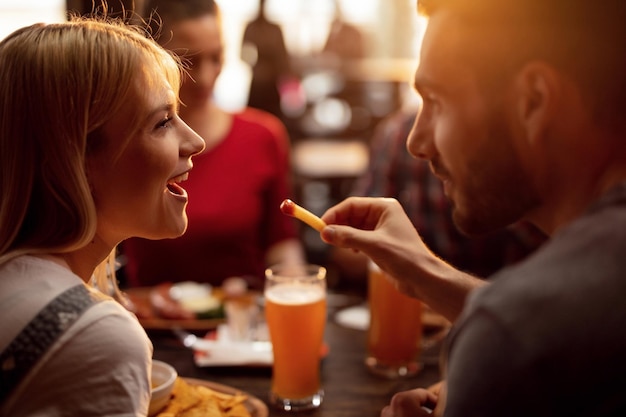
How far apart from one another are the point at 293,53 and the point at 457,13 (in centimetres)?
498

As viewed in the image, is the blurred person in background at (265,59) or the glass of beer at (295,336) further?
the blurred person in background at (265,59)

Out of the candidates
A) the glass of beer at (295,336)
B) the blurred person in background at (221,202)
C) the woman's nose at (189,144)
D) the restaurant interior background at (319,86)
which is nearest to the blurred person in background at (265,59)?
the restaurant interior background at (319,86)

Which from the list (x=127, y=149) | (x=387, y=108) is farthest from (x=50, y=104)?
(x=387, y=108)

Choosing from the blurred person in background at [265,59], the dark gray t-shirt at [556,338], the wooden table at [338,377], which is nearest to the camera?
the dark gray t-shirt at [556,338]

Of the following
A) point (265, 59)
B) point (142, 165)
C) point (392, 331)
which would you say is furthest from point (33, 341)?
point (265, 59)

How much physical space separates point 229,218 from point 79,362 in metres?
1.58

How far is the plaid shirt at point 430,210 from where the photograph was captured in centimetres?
241

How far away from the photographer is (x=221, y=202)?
248 centimetres

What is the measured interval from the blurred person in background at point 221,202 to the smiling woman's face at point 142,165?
108 centimetres

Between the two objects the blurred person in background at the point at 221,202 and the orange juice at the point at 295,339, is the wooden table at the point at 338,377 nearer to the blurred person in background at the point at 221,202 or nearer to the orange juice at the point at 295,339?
the orange juice at the point at 295,339

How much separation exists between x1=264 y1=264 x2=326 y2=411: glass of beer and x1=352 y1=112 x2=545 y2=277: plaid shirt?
1.16 meters

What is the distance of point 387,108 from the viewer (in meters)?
5.48

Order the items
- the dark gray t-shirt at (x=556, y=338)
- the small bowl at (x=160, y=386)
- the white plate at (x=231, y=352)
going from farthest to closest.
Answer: the white plate at (x=231, y=352) < the small bowl at (x=160, y=386) < the dark gray t-shirt at (x=556, y=338)

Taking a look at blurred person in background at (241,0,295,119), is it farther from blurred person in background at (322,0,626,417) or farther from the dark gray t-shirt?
the dark gray t-shirt
